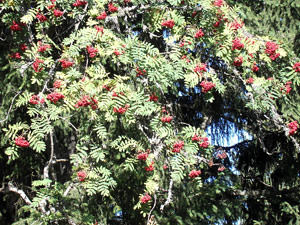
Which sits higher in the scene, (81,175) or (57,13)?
(57,13)

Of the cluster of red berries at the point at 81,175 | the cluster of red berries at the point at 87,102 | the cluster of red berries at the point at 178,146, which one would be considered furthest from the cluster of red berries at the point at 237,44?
the cluster of red berries at the point at 81,175

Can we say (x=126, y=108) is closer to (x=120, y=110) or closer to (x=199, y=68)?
(x=120, y=110)

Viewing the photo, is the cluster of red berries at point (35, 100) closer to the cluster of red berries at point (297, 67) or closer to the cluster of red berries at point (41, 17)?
the cluster of red berries at point (41, 17)

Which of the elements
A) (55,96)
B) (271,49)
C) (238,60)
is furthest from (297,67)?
(55,96)

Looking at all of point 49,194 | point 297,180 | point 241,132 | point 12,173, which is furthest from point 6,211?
point 297,180

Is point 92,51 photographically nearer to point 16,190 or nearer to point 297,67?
point 16,190

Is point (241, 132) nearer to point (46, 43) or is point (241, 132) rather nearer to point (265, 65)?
point (265, 65)

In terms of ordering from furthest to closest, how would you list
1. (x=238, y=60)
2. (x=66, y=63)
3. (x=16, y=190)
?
1. (x=16, y=190)
2. (x=238, y=60)
3. (x=66, y=63)

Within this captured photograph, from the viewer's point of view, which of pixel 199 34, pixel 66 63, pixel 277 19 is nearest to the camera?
pixel 66 63

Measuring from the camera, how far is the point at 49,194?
160 inches

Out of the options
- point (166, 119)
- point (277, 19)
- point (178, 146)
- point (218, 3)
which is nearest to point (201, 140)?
point (178, 146)

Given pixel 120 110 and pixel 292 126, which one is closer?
pixel 120 110

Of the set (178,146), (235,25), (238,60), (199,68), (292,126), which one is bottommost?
(178,146)

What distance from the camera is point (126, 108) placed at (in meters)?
3.86
